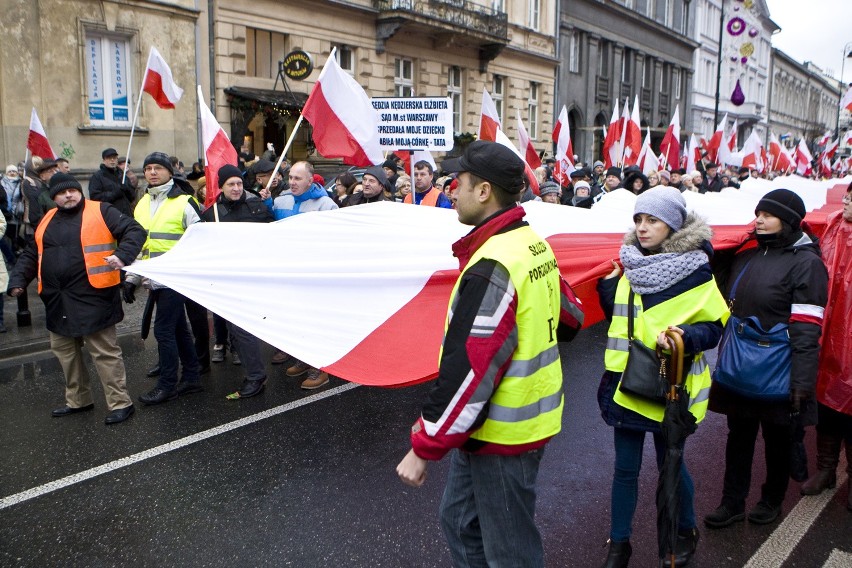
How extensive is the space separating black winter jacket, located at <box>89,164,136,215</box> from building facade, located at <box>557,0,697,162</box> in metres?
26.0

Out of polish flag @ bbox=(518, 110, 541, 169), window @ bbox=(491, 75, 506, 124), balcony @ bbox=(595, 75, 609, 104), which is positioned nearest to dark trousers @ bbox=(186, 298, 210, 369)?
polish flag @ bbox=(518, 110, 541, 169)

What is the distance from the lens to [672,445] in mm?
3334

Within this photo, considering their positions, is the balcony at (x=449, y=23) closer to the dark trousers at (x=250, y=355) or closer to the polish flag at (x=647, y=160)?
the polish flag at (x=647, y=160)

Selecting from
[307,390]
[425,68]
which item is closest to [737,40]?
[425,68]

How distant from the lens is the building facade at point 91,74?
48.4 feet

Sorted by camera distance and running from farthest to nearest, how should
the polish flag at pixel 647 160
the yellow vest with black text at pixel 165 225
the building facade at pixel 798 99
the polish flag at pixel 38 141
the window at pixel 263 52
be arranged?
the building facade at pixel 798 99 < the window at pixel 263 52 < the polish flag at pixel 647 160 < the polish flag at pixel 38 141 < the yellow vest with black text at pixel 165 225

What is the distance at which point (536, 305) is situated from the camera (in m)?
2.60

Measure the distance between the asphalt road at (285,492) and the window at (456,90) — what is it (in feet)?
73.2

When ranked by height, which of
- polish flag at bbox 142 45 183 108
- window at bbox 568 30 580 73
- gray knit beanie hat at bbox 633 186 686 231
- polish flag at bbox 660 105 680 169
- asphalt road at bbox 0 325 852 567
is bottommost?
asphalt road at bbox 0 325 852 567

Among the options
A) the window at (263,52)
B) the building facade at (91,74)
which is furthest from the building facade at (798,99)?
the building facade at (91,74)

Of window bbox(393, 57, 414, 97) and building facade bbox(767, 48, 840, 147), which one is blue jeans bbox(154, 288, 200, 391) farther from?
building facade bbox(767, 48, 840, 147)

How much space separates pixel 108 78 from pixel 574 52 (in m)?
25.2

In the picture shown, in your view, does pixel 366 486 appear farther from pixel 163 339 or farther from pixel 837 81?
pixel 837 81

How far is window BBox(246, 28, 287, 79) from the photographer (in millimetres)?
19578
